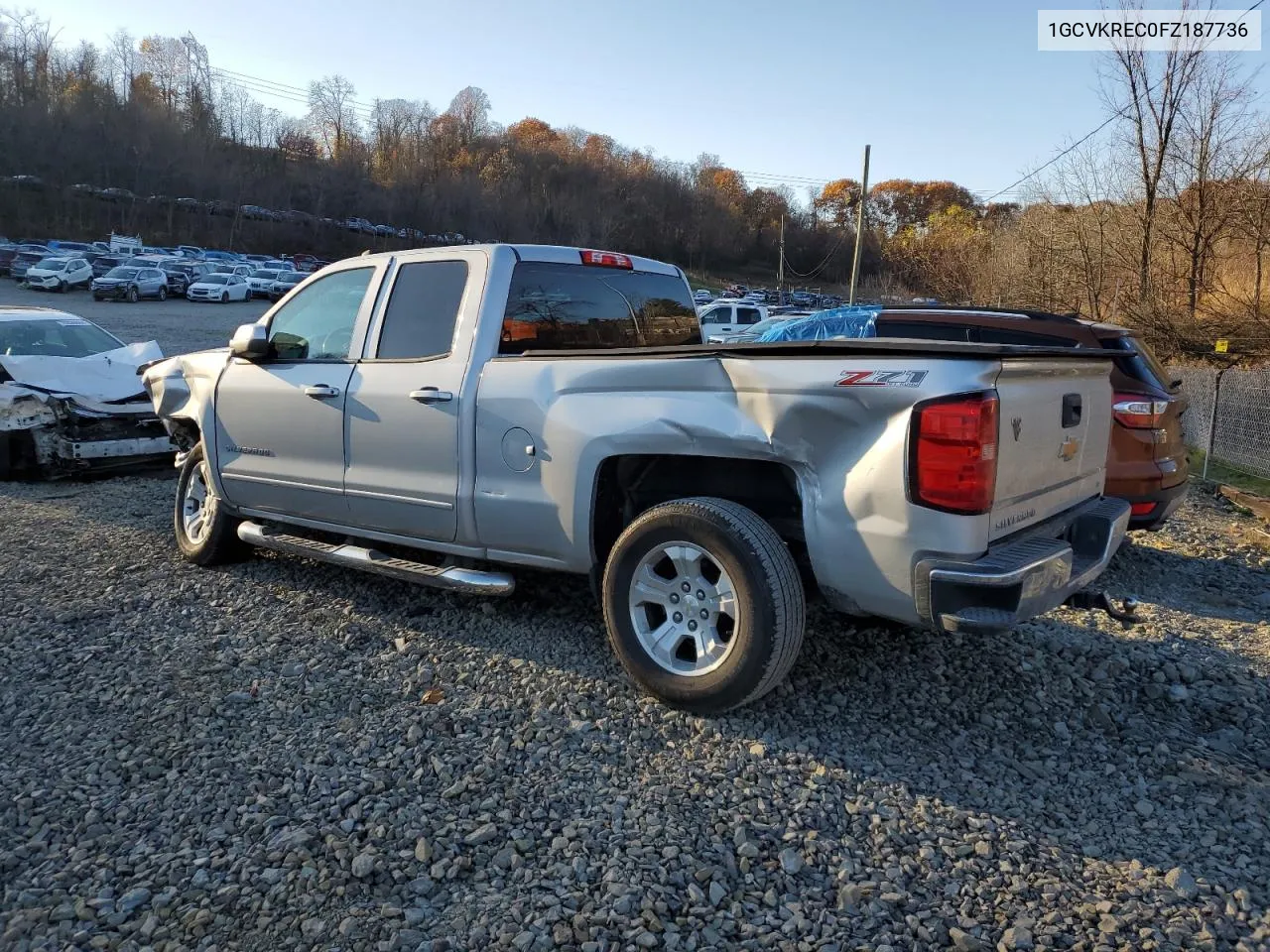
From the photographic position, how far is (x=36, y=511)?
7.21 metres

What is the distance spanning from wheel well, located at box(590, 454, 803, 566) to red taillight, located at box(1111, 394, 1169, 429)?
10.1ft

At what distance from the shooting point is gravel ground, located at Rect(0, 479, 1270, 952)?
2539mm

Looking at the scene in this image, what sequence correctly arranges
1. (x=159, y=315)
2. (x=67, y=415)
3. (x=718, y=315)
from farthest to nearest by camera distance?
(x=159, y=315), (x=718, y=315), (x=67, y=415)

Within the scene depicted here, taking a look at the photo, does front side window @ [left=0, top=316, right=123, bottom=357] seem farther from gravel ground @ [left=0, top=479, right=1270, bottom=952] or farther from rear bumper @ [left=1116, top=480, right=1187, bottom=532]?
rear bumper @ [left=1116, top=480, right=1187, bottom=532]

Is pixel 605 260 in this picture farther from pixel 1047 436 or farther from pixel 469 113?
pixel 469 113

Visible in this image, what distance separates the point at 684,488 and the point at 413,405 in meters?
1.44

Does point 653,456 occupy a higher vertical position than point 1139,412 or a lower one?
lower

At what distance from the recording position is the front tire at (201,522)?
5633 millimetres

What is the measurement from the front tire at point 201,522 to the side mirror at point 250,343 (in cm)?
87

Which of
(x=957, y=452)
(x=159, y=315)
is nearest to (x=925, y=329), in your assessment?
(x=957, y=452)

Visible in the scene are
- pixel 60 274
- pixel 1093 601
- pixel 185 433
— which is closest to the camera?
pixel 1093 601

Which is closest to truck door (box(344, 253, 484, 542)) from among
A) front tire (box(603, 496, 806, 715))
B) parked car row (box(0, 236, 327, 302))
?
front tire (box(603, 496, 806, 715))

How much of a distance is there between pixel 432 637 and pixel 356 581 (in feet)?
3.82

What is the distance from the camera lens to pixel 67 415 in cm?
829
